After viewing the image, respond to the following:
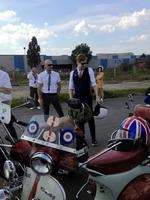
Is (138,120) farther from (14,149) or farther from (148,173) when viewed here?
(14,149)

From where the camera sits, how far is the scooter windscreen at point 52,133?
14.9ft

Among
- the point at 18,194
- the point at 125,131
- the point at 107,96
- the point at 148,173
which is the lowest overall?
the point at 107,96

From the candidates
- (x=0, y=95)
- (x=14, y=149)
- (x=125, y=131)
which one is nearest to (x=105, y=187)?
(x=125, y=131)

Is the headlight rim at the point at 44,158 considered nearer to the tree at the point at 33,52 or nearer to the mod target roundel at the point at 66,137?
the mod target roundel at the point at 66,137

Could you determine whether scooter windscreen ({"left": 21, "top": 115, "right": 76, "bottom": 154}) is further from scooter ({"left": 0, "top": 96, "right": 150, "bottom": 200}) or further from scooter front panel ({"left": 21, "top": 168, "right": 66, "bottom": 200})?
scooter front panel ({"left": 21, "top": 168, "right": 66, "bottom": 200})

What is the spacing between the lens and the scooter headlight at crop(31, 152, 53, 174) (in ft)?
13.5

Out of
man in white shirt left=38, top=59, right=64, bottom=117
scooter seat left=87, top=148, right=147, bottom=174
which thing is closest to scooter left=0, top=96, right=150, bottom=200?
scooter seat left=87, top=148, right=147, bottom=174

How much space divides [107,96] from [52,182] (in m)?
20.7

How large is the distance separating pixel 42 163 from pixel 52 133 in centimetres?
47

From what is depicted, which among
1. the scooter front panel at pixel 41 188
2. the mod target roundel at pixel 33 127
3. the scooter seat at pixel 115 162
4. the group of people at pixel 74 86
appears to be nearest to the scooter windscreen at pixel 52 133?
Answer: the mod target roundel at pixel 33 127

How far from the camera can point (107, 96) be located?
979 inches

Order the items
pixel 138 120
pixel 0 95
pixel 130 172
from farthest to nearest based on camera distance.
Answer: pixel 0 95 < pixel 138 120 < pixel 130 172

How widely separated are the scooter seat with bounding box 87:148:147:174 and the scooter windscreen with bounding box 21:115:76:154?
436 millimetres

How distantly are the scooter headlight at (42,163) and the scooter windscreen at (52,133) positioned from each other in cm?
35
